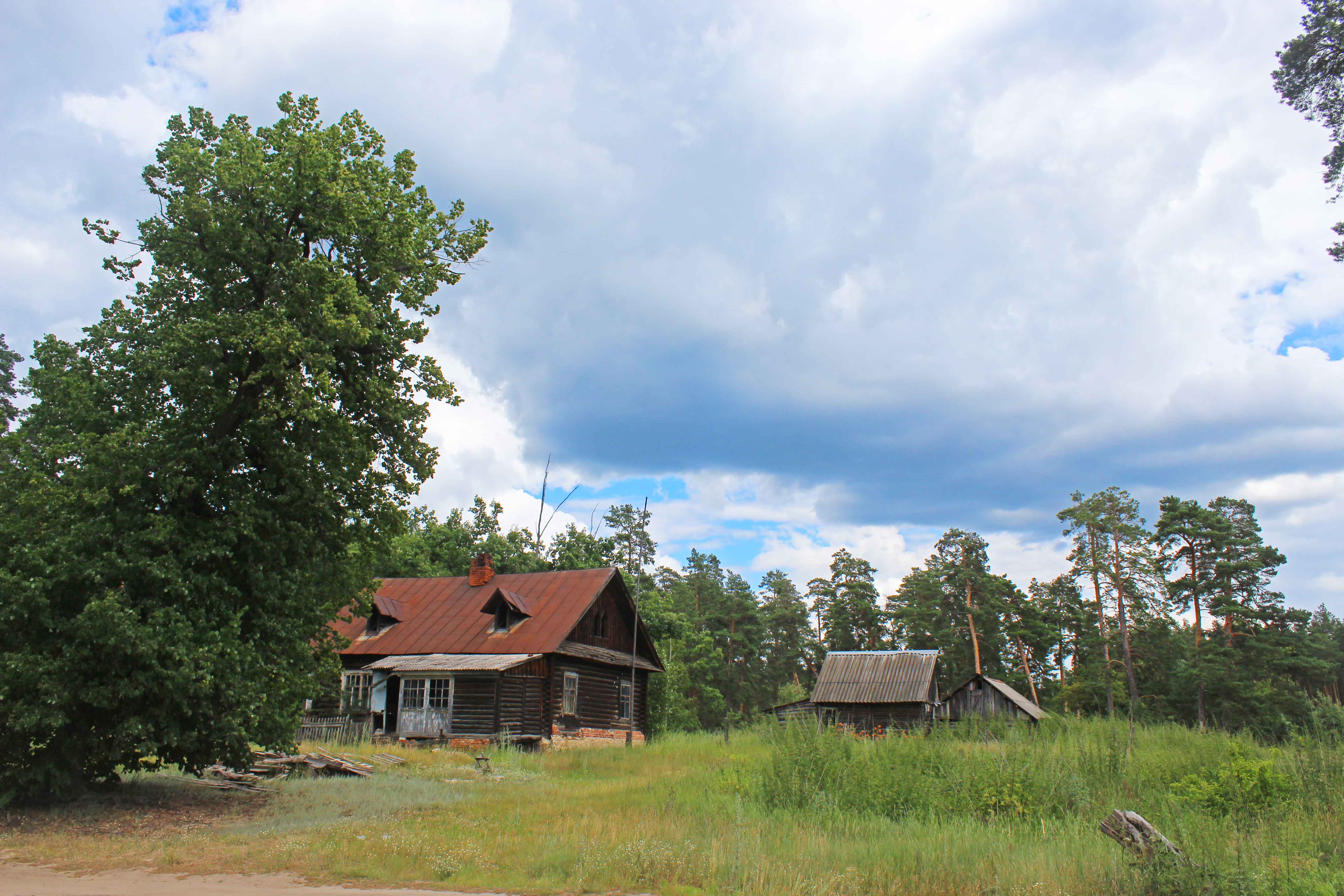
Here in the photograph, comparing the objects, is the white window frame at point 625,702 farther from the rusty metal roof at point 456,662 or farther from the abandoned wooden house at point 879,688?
the abandoned wooden house at point 879,688

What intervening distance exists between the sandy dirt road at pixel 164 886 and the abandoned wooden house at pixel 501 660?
1796cm

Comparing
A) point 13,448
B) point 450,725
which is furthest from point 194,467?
point 450,725

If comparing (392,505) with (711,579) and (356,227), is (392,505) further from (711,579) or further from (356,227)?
(711,579)

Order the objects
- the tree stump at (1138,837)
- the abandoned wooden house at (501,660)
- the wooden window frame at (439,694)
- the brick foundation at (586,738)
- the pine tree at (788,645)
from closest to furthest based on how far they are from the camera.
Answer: the tree stump at (1138,837) < the abandoned wooden house at (501,660) < the wooden window frame at (439,694) < the brick foundation at (586,738) < the pine tree at (788,645)

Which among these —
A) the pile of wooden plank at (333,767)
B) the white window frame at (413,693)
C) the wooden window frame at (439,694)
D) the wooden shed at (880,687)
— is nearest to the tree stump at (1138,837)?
the pile of wooden plank at (333,767)

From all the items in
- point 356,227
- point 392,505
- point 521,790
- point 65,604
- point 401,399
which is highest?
point 356,227

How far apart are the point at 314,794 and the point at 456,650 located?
49.2 ft

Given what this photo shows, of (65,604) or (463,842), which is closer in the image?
(463,842)

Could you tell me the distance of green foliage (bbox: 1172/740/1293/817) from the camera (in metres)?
11.0

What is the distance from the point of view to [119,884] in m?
8.09

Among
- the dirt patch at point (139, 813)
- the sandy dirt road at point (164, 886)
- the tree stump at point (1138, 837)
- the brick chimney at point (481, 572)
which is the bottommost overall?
the dirt patch at point (139, 813)

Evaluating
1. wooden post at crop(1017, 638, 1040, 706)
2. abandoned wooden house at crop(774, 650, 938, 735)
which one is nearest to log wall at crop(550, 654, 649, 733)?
abandoned wooden house at crop(774, 650, 938, 735)

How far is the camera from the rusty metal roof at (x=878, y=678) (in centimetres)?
3653

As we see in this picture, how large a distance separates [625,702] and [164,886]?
85.5ft
